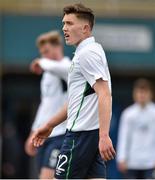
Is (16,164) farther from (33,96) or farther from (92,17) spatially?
(92,17)

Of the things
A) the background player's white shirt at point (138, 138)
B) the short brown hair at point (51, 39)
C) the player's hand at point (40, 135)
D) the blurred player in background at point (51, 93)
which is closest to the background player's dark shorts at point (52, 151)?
the blurred player in background at point (51, 93)

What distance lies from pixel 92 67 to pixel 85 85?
0.23 metres

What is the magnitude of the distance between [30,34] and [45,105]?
10.9m

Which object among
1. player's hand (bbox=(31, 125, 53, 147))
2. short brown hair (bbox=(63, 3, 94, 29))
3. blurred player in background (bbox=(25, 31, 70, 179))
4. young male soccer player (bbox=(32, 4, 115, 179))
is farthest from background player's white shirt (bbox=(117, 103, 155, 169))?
short brown hair (bbox=(63, 3, 94, 29))

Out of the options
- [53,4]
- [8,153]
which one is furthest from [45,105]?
[53,4]

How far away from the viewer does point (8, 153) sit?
17094mm

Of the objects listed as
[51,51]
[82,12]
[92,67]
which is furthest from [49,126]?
[51,51]

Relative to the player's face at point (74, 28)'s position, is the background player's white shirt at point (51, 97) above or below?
below

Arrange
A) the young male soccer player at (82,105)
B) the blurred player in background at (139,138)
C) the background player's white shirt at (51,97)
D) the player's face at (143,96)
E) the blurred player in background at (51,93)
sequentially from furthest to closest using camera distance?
1. the player's face at (143,96)
2. the blurred player in background at (139,138)
3. the background player's white shirt at (51,97)
4. the blurred player in background at (51,93)
5. the young male soccer player at (82,105)

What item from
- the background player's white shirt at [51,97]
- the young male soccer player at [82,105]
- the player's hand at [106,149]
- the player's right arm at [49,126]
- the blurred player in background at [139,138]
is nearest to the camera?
the player's hand at [106,149]

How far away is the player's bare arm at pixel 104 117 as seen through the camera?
6.71 m

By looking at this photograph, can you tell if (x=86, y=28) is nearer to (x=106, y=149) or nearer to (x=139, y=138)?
(x=106, y=149)

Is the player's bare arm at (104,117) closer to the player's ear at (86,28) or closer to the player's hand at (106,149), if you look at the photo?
the player's hand at (106,149)

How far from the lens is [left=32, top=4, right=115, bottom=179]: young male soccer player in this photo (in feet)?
23.2
